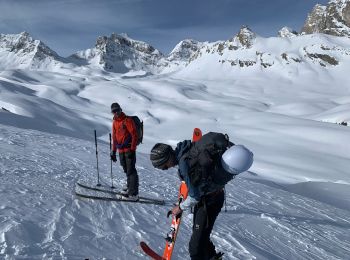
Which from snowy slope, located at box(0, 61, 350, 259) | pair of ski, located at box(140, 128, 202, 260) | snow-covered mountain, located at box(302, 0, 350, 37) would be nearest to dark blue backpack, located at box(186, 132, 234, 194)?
pair of ski, located at box(140, 128, 202, 260)

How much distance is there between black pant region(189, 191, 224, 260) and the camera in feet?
15.7

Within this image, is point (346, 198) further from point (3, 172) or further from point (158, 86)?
point (158, 86)

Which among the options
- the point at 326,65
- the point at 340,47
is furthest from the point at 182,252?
the point at 340,47

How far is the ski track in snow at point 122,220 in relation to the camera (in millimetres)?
5758

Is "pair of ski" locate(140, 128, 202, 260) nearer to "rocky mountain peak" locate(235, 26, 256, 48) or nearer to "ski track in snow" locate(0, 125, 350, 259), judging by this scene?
"ski track in snow" locate(0, 125, 350, 259)

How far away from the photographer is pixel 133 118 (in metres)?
8.20

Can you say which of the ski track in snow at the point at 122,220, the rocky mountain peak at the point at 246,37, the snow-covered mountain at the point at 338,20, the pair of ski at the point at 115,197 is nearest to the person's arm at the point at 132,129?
the pair of ski at the point at 115,197

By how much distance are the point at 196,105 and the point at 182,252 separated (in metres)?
55.2

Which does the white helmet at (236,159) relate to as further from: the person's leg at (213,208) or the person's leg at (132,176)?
the person's leg at (132,176)

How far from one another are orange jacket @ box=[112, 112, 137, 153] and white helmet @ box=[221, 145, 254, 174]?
3979 millimetres

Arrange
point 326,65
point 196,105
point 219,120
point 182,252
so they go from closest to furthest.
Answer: point 182,252
point 219,120
point 196,105
point 326,65

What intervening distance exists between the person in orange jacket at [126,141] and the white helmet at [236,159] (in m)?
3.99

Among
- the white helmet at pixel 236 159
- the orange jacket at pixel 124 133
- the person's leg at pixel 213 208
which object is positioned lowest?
the person's leg at pixel 213 208

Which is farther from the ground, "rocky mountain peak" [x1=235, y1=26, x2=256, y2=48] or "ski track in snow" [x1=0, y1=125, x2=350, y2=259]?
"rocky mountain peak" [x1=235, y1=26, x2=256, y2=48]
